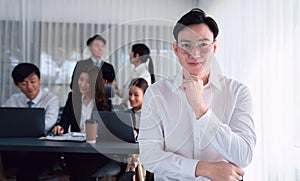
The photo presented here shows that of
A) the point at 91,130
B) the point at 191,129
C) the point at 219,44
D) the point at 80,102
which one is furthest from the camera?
the point at 219,44

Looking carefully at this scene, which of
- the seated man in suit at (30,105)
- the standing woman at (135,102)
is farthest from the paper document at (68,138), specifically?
the standing woman at (135,102)

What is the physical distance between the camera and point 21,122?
2350mm

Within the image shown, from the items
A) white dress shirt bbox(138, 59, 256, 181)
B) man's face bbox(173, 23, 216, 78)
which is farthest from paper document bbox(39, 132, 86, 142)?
man's face bbox(173, 23, 216, 78)

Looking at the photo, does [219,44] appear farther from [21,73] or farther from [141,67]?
[141,67]

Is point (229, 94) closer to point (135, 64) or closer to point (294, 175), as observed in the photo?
point (135, 64)

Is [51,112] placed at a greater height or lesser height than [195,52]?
lesser

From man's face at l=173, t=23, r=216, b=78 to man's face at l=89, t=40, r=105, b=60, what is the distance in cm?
255

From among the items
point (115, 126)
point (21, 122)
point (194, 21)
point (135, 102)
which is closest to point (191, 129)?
point (194, 21)

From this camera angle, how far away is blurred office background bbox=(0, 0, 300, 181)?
2.04m

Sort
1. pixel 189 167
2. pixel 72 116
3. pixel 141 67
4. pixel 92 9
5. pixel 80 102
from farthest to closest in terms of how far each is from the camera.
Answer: pixel 92 9 < pixel 72 116 < pixel 80 102 < pixel 141 67 < pixel 189 167

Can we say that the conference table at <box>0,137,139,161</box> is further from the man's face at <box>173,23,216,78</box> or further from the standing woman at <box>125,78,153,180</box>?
the man's face at <box>173,23,216,78</box>

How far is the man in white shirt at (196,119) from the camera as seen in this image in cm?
106

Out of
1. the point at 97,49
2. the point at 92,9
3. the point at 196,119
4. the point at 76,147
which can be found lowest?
the point at 76,147

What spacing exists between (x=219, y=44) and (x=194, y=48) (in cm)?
266
